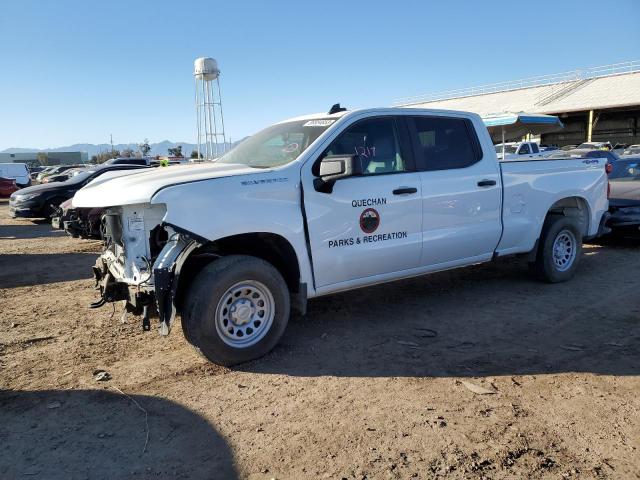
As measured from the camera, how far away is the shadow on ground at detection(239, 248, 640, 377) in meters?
4.01

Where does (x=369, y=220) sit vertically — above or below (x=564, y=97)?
below

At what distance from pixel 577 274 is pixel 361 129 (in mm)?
→ 3967

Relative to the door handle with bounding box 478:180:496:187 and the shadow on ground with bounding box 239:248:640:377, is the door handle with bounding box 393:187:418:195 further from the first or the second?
the shadow on ground with bounding box 239:248:640:377

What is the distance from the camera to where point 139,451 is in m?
2.94

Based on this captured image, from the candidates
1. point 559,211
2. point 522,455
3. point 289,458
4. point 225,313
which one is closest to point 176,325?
point 225,313

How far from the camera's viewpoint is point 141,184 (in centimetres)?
391

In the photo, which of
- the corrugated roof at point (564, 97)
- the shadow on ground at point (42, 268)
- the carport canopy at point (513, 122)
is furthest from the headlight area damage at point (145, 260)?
the corrugated roof at point (564, 97)

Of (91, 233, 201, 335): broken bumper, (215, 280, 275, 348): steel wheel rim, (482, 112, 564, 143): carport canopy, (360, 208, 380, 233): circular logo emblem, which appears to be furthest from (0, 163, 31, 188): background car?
(360, 208, 380, 233): circular logo emblem

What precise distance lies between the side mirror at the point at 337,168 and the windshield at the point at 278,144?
1.25ft

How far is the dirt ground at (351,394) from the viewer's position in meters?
2.81

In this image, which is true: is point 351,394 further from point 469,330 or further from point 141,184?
point 141,184

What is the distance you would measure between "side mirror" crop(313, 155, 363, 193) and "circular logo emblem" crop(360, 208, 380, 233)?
1.49 feet

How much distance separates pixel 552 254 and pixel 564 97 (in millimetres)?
41319

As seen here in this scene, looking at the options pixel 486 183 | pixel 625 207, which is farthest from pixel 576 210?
pixel 625 207
